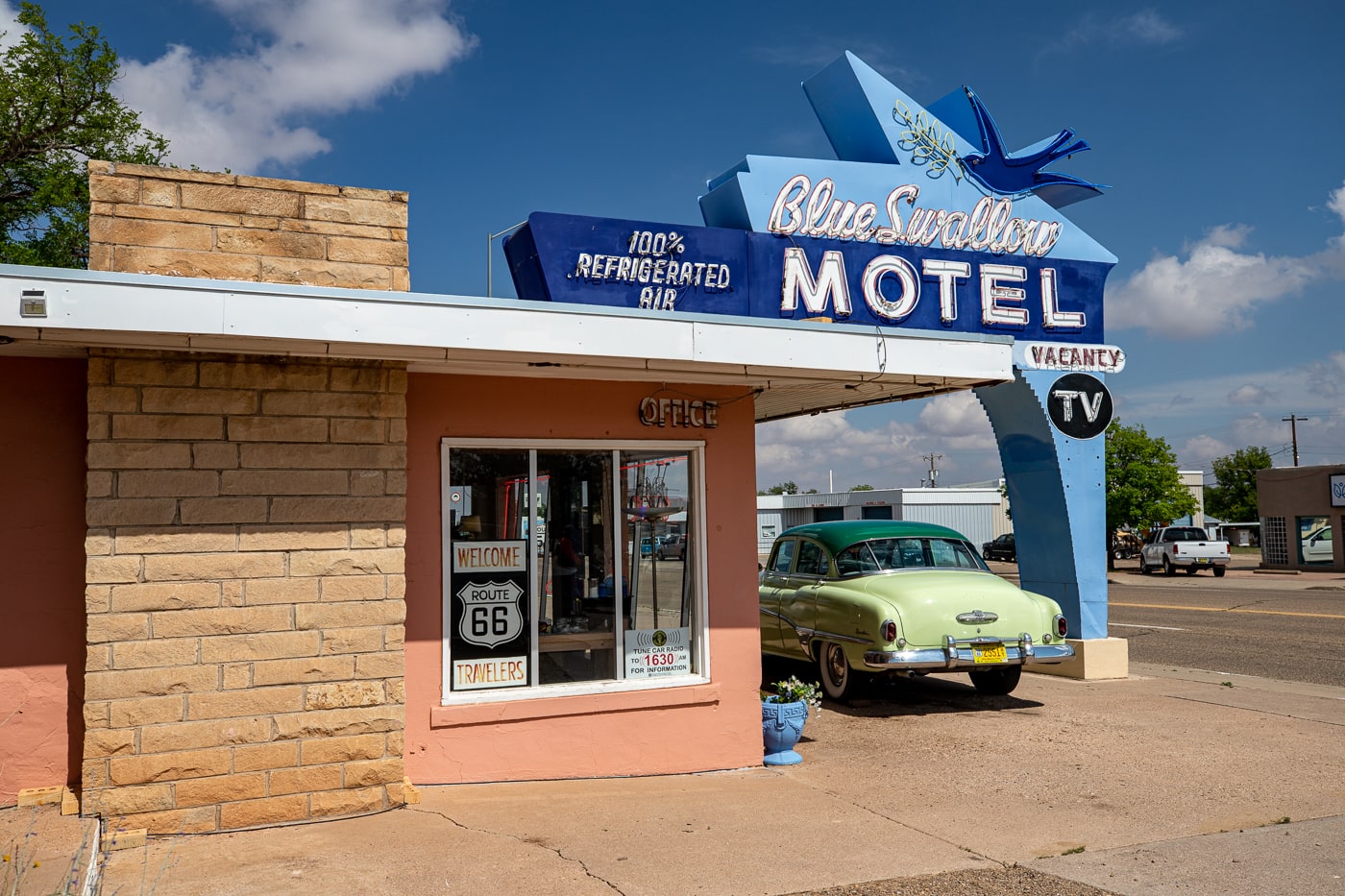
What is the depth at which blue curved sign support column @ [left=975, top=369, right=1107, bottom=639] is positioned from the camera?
12.0 meters

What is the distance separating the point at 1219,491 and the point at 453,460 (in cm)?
8365

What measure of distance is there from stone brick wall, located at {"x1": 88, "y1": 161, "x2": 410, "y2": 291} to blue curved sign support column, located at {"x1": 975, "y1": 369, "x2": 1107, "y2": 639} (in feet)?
24.3

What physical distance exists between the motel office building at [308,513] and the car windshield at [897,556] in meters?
3.60

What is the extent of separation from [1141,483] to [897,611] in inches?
1195

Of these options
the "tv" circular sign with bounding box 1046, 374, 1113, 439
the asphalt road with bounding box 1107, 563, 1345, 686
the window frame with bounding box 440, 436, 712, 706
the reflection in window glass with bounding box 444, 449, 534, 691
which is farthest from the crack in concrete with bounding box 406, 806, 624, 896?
the asphalt road with bounding box 1107, 563, 1345, 686

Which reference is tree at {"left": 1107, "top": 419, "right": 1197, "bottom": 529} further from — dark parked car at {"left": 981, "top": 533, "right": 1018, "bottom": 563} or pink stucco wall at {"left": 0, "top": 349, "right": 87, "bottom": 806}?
pink stucco wall at {"left": 0, "top": 349, "right": 87, "bottom": 806}

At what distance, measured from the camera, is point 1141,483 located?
3678 cm

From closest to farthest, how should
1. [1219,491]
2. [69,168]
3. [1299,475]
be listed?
1. [69,168]
2. [1299,475]
3. [1219,491]

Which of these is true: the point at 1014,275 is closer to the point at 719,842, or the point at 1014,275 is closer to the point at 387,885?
the point at 719,842

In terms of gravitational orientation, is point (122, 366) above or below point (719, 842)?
above

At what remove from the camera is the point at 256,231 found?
257 inches

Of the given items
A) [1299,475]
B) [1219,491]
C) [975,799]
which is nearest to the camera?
[975,799]

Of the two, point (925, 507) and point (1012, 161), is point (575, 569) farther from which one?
point (925, 507)

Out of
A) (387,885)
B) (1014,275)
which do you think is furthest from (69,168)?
(387,885)
